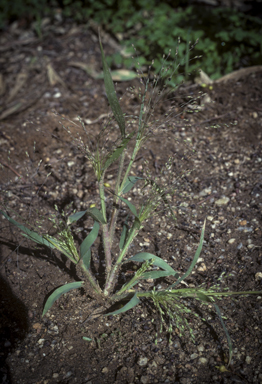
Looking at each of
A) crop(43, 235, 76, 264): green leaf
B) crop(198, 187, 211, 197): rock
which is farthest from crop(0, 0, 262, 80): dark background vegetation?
crop(43, 235, 76, 264): green leaf

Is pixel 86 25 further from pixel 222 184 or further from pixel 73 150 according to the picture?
pixel 222 184

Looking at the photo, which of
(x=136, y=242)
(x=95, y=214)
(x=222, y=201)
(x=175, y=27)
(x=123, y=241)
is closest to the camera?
(x=95, y=214)

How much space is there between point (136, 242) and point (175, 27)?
7.34 feet

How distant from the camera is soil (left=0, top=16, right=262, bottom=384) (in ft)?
4.95

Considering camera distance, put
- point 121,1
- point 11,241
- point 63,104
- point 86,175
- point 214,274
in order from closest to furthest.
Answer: point 214,274 < point 11,241 < point 86,175 < point 63,104 < point 121,1

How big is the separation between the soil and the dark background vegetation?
0.29m

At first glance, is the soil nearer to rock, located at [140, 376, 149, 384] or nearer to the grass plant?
rock, located at [140, 376, 149, 384]

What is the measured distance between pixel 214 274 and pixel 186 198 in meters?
0.58

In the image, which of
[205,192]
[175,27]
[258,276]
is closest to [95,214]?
[258,276]

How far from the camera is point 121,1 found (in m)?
3.63

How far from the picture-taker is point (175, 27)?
312cm

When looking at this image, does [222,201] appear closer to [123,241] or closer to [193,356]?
[123,241]

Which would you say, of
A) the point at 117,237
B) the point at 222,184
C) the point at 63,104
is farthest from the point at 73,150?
the point at 222,184

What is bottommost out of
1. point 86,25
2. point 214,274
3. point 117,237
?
point 214,274
